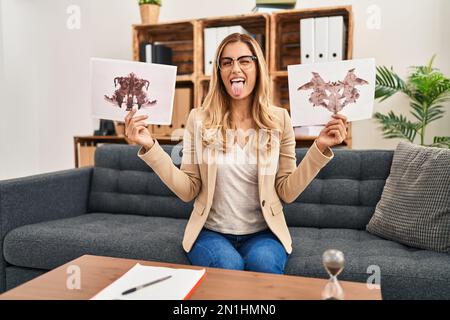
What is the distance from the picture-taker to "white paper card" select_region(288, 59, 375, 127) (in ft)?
4.35

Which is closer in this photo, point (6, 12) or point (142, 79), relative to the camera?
point (142, 79)

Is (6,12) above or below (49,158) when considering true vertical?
above

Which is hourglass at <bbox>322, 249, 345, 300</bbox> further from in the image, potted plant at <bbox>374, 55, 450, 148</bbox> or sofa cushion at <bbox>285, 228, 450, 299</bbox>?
potted plant at <bbox>374, 55, 450, 148</bbox>

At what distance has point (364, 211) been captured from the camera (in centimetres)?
179

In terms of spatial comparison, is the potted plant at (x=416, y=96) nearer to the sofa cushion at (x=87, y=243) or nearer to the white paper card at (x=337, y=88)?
the white paper card at (x=337, y=88)

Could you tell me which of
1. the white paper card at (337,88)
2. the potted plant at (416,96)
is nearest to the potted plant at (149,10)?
the potted plant at (416,96)

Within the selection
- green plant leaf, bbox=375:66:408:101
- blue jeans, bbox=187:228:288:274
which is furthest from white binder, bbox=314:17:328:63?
blue jeans, bbox=187:228:288:274

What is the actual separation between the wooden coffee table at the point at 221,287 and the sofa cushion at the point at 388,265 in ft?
1.29

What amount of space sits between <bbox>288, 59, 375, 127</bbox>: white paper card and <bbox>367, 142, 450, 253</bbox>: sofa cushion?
1.32ft

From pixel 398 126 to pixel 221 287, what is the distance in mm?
1946
